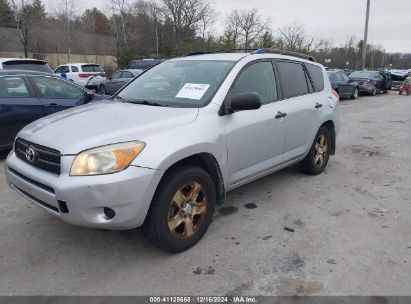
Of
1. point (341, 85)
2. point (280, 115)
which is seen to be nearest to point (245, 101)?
point (280, 115)

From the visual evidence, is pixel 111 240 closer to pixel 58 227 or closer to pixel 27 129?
pixel 58 227

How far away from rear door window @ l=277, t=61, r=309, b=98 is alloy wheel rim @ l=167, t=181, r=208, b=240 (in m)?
1.85

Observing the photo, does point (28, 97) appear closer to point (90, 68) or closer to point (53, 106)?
point (53, 106)

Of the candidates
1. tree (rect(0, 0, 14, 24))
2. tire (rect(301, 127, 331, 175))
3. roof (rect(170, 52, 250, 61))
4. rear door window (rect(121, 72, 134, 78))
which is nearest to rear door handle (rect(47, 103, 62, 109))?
roof (rect(170, 52, 250, 61))

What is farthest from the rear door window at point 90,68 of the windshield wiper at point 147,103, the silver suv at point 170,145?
the windshield wiper at point 147,103

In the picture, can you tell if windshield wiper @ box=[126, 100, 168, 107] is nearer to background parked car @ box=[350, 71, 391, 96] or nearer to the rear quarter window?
the rear quarter window

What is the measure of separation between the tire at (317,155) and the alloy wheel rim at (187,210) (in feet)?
7.94

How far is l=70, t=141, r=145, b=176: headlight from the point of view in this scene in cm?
275

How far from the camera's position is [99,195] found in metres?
2.71

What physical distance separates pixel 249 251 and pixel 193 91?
164cm

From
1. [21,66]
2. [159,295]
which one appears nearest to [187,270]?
[159,295]

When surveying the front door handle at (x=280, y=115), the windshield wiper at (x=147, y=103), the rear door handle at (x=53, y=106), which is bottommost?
the rear door handle at (x=53, y=106)

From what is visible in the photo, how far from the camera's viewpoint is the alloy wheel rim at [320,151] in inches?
214

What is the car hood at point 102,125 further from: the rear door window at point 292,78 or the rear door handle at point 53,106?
the rear door handle at point 53,106
